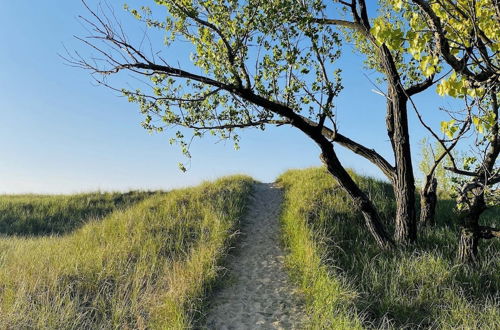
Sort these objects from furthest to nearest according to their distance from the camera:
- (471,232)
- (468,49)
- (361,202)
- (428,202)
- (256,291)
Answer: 1. (428,202)
2. (361,202)
3. (471,232)
4. (256,291)
5. (468,49)

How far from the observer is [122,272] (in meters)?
8.90

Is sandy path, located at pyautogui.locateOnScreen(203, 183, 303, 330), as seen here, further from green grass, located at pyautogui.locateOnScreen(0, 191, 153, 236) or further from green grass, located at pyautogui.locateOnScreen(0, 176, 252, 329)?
green grass, located at pyautogui.locateOnScreen(0, 191, 153, 236)

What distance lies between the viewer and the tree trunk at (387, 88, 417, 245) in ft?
34.8

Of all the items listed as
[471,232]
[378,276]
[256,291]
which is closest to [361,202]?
[378,276]

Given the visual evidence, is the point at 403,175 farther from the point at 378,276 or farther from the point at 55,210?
the point at 55,210

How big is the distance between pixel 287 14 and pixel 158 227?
21.9 ft

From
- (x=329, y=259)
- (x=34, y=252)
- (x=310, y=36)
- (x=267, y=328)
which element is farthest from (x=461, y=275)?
(x=34, y=252)

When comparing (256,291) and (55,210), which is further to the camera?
(55,210)

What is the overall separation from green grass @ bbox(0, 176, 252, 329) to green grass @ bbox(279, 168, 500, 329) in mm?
2062

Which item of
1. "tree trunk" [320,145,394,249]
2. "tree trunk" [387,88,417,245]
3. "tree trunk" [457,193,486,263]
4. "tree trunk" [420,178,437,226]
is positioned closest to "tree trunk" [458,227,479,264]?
"tree trunk" [457,193,486,263]

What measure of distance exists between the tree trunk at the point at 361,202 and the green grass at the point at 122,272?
3.31 meters

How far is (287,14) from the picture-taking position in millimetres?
9125

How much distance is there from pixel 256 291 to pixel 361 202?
3701 mm

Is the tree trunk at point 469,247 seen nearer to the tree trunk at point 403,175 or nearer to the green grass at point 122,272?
the tree trunk at point 403,175
